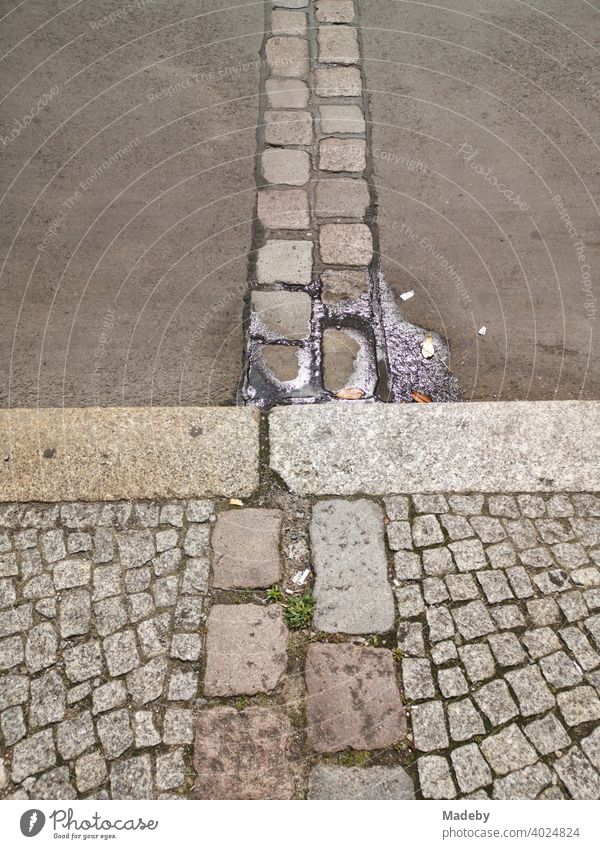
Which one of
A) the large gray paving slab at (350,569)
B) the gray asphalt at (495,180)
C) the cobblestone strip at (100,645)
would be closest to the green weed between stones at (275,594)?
the large gray paving slab at (350,569)

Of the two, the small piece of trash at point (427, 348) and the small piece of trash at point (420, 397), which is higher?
the small piece of trash at point (427, 348)

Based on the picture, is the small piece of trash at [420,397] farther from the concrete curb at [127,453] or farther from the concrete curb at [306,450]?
the concrete curb at [127,453]

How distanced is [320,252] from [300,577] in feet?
7.48

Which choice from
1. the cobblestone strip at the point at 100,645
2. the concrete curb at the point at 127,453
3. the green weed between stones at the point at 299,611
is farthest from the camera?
the concrete curb at the point at 127,453

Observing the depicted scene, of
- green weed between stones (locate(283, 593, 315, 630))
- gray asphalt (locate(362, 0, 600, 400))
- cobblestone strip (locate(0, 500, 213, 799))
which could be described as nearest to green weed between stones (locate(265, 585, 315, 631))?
green weed between stones (locate(283, 593, 315, 630))

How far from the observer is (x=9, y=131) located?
515 cm

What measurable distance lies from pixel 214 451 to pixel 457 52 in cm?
458

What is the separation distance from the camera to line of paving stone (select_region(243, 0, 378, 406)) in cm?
387

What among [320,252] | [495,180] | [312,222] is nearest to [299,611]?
[320,252]

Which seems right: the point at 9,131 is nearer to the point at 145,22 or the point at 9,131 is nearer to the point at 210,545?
the point at 145,22

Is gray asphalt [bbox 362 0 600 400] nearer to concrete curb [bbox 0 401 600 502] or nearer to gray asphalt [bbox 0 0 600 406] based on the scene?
gray asphalt [bbox 0 0 600 406]

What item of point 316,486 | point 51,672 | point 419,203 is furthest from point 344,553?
point 419,203

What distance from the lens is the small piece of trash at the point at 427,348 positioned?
3936mm

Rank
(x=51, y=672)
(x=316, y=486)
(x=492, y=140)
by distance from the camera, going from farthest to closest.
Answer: (x=492, y=140), (x=316, y=486), (x=51, y=672)
